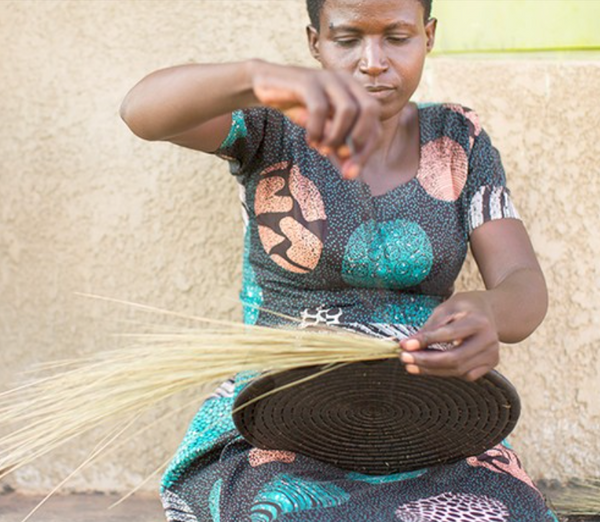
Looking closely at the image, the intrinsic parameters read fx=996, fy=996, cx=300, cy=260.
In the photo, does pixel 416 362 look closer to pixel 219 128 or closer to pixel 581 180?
pixel 219 128

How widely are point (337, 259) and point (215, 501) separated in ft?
1.69

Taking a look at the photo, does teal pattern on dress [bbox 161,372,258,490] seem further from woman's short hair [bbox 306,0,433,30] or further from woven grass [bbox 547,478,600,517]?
woven grass [bbox 547,478,600,517]

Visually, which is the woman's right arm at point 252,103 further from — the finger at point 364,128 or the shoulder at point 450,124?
the shoulder at point 450,124

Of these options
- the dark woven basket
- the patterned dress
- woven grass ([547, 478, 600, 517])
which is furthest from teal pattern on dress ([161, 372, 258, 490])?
woven grass ([547, 478, 600, 517])

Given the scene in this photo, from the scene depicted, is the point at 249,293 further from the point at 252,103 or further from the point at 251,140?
the point at 252,103

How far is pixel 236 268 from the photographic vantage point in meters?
2.46

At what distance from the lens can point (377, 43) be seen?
1.86 m

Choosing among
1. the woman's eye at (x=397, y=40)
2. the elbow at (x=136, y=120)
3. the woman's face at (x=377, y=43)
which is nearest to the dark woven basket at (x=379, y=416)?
the elbow at (x=136, y=120)

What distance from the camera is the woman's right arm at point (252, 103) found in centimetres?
124

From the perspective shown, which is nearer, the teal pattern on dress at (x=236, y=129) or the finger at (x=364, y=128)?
the finger at (x=364, y=128)

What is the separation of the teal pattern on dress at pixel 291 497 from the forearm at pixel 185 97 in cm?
62

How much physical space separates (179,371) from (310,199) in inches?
21.2

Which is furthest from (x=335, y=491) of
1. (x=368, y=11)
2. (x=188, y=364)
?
(x=368, y=11)

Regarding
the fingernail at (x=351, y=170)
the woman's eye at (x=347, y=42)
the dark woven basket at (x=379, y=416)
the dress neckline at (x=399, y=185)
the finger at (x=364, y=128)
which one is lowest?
the dark woven basket at (x=379, y=416)
